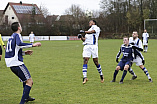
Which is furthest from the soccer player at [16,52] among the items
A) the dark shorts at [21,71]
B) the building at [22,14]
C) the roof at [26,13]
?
the roof at [26,13]

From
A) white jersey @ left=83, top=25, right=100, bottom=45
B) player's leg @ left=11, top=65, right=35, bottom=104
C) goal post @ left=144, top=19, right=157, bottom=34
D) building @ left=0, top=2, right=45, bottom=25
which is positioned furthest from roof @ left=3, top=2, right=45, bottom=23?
player's leg @ left=11, top=65, right=35, bottom=104

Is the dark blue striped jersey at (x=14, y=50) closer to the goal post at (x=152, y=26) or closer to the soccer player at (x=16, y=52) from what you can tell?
the soccer player at (x=16, y=52)

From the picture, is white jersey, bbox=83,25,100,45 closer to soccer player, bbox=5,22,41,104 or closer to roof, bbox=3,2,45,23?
soccer player, bbox=5,22,41,104

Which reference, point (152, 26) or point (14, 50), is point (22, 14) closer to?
point (152, 26)

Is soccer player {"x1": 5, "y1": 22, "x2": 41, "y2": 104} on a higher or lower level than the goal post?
lower

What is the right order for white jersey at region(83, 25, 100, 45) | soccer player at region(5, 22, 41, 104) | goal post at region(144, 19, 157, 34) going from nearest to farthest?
soccer player at region(5, 22, 41, 104) < white jersey at region(83, 25, 100, 45) < goal post at region(144, 19, 157, 34)

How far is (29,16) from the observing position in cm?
7181

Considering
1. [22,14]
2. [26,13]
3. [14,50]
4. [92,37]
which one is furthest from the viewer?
[22,14]

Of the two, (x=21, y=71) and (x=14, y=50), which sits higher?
(x=14, y=50)

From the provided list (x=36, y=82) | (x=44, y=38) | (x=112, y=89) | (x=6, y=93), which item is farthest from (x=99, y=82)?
(x=44, y=38)

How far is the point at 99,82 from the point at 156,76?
2.58 m

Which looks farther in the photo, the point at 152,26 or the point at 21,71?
the point at 152,26

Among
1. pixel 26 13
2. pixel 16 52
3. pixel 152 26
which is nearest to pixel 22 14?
pixel 26 13

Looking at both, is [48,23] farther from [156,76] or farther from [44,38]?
[156,76]
